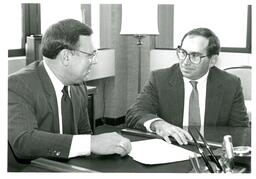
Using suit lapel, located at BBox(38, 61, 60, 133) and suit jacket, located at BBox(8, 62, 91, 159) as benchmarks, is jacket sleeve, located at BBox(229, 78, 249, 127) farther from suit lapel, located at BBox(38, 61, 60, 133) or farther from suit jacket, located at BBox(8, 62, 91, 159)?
suit lapel, located at BBox(38, 61, 60, 133)

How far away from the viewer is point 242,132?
1617 millimetres

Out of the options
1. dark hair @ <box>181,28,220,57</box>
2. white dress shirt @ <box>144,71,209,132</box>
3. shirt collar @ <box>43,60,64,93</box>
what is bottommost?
white dress shirt @ <box>144,71,209,132</box>

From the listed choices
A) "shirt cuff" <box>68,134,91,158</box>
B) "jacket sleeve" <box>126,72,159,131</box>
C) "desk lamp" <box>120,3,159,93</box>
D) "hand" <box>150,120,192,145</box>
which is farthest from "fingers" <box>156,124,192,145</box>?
"desk lamp" <box>120,3,159,93</box>

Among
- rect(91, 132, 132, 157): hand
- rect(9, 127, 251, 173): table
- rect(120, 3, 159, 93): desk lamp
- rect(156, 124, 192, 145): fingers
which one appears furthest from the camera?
rect(120, 3, 159, 93): desk lamp

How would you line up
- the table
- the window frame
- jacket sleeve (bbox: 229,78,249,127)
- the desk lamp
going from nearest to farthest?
the table
jacket sleeve (bbox: 229,78,249,127)
the window frame
the desk lamp

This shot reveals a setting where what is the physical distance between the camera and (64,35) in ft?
5.14

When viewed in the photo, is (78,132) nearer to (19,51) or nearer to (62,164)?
(62,164)

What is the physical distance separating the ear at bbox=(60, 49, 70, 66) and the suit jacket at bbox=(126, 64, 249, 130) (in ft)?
1.47

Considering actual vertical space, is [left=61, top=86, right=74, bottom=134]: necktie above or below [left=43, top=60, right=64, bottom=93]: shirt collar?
below

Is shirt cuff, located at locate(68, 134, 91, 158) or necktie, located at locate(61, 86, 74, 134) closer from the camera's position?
shirt cuff, located at locate(68, 134, 91, 158)

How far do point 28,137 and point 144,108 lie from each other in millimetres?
761

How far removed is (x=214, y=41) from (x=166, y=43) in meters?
2.31

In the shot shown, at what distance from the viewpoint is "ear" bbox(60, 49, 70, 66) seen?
62.4 inches

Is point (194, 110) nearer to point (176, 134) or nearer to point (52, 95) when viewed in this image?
point (176, 134)
